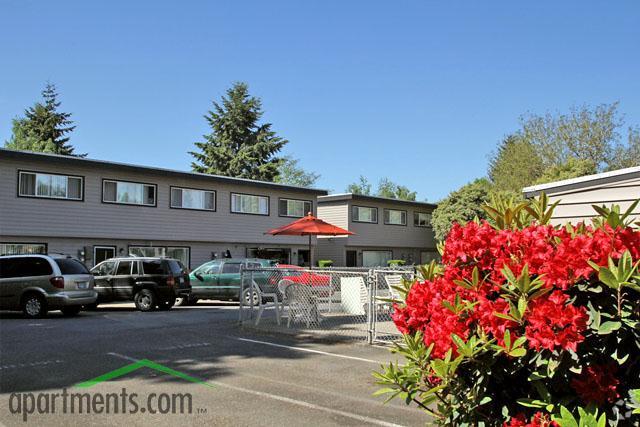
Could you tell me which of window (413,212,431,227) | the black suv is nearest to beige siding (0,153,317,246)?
the black suv

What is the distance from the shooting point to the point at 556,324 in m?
2.56

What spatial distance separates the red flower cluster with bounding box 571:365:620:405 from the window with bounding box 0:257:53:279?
1614 centimetres

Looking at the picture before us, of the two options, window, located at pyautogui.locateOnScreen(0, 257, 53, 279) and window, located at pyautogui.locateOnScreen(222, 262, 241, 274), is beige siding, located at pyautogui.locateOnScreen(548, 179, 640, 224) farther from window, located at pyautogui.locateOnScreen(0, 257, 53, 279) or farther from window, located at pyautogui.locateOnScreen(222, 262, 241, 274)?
window, located at pyautogui.locateOnScreen(222, 262, 241, 274)

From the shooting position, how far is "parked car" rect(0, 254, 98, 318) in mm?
15984

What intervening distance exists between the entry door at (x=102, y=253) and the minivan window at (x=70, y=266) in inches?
319

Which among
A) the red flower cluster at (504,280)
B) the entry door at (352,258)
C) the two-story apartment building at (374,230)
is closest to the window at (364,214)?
the two-story apartment building at (374,230)

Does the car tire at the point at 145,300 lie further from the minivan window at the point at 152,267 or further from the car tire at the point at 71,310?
the car tire at the point at 71,310

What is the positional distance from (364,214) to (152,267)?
68.1ft

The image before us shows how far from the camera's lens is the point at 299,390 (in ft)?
24.0

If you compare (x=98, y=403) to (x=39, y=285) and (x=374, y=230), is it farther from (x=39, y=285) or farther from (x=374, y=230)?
(x=374, y=230)

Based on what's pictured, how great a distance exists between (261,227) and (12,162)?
12.7 metres

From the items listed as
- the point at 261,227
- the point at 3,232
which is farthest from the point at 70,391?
the point at 261,227

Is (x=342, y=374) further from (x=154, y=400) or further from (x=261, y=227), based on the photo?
(x=261, y=227)

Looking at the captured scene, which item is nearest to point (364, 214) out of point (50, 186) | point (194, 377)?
point (50, 186)
